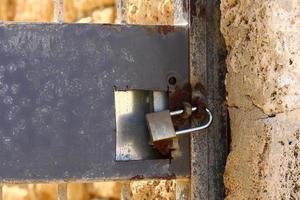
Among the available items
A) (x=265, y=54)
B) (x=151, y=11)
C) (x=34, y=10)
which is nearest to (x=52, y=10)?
(x=34, y=10)

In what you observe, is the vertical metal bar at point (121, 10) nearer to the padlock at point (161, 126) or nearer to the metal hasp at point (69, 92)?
the metal hasp at point (69, 92)

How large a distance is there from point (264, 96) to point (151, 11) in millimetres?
376

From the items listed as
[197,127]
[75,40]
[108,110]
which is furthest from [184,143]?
[75,40]

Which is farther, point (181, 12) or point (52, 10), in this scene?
point (52, 10)

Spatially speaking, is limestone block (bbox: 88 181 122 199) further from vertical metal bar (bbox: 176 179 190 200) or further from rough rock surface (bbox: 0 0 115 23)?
vertical metal bar (bbox: 176 179 190 200)

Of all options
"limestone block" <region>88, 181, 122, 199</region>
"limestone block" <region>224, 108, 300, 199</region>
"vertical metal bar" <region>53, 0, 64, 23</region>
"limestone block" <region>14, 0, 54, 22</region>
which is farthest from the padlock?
"limestone block" <region>14, 0, 54, 22</region>

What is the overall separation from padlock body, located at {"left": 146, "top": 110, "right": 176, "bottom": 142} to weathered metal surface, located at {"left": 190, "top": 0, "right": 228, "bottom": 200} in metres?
0.07

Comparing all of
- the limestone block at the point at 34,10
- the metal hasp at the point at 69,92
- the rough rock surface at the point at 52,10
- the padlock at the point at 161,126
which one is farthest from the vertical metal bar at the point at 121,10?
the limestone block at the point at 34,10

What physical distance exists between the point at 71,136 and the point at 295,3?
0.40 metres

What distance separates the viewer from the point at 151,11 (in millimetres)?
1591

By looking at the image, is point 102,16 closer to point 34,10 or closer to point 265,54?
point 34,10

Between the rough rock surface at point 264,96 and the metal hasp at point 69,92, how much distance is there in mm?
125

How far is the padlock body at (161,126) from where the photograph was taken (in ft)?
4.42

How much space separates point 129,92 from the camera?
54.2 inches
